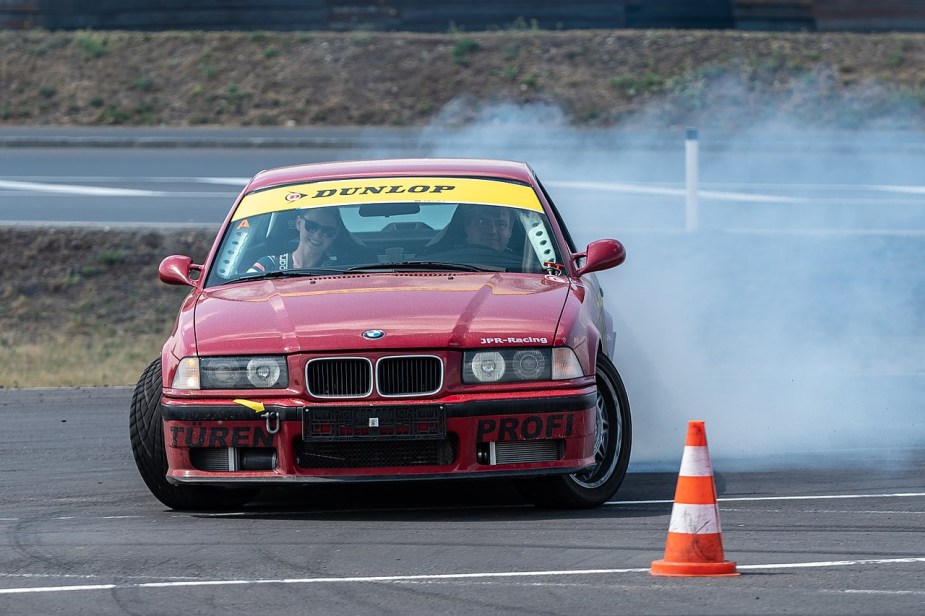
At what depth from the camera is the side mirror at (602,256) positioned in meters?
7.48

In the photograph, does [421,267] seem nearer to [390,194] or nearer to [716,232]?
[390,194]

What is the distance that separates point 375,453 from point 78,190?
14972 millimetres

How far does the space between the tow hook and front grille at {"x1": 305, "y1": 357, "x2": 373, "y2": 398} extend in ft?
0.54

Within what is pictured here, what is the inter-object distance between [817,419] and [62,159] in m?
16.0

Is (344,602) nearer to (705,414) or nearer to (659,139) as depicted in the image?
(705,414)

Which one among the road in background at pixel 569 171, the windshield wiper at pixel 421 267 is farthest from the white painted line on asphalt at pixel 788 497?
the road in background at pixel 569 171

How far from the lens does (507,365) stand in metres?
6.38

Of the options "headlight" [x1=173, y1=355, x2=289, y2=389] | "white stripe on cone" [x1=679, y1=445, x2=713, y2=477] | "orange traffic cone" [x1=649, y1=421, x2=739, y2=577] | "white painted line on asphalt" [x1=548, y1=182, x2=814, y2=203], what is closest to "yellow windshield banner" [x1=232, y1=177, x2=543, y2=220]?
"headlight" [x1=173, y1=355, x2=289, y2=389]

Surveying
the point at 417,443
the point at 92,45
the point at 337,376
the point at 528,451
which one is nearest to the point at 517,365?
the point at 528,451

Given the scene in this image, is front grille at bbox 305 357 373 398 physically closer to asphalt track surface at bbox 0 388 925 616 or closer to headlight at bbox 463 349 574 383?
headlight at bbox 463 349 574 383

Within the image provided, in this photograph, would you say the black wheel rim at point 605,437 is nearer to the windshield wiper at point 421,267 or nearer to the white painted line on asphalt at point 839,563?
the windshield wiper at point 421,267

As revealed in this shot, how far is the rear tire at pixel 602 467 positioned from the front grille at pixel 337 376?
0.83 m

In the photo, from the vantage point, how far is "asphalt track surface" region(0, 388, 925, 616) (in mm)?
4973

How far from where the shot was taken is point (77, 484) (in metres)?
7.86
